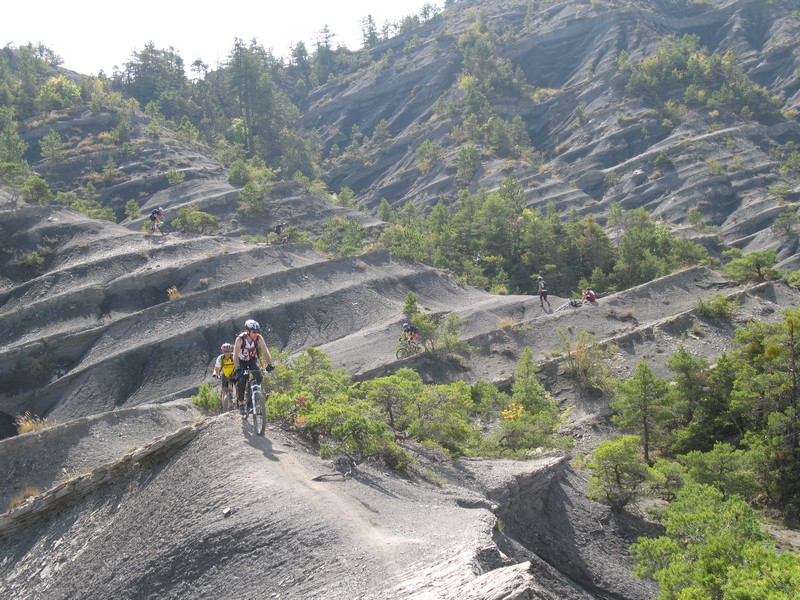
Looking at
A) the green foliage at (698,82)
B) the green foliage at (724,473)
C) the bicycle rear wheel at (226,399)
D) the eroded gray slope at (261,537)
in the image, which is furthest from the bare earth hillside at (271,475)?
the green foliage at (698,82)

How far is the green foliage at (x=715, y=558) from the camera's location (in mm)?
8578

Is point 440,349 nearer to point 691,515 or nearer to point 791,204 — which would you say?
point 691,515

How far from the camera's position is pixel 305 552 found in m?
9.13

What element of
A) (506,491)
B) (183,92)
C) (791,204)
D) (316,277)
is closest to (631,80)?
(791,204)

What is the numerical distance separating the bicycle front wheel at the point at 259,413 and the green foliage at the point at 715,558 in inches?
273

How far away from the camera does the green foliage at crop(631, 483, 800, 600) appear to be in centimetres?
858

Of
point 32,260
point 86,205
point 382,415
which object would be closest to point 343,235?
point 86,205

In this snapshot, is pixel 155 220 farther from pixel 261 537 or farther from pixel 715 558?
pixel 715 558

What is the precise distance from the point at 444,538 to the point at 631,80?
90.5 metres

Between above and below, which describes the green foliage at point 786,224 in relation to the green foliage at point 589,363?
above

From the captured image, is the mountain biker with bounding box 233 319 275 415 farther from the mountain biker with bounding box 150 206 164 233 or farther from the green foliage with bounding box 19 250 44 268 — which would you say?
the mountain biker with bounding box 150 206 164 233

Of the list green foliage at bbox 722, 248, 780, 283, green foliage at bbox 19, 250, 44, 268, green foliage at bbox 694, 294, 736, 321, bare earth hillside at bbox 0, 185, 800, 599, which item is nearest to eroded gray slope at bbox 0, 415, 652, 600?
bare earth hillside at bbox 0, 185, 800, 599

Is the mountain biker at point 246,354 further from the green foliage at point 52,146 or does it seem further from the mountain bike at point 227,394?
the green foliage at point 52,146

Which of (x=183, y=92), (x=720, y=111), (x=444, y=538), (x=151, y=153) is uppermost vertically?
(x=183, y=92)
